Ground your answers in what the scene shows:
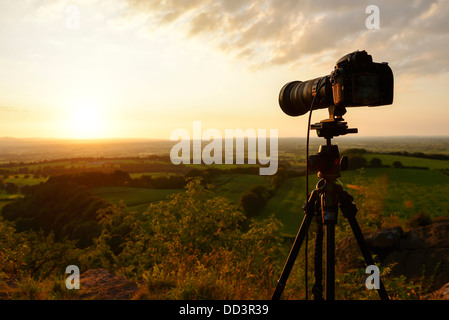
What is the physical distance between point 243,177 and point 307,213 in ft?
138

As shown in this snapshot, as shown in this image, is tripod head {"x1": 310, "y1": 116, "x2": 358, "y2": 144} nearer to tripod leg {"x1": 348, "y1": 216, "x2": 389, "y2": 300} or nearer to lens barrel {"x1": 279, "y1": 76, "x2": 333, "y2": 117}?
lens barrel {"x1": 279, "y1": 76, "x2": 333, "y2": 117}

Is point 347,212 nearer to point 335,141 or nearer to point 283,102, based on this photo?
point 335,141

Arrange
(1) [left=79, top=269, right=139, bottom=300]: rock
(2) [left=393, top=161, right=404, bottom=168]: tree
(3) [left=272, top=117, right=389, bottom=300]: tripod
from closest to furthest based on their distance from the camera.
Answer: (3) [left=272, top=117, right=389, bottom=300]: tripod < (1) [left=79, top=269, right=139, bottom=300]: rock < (2) [left=393, top=161, right=404, bottom=168]: tree

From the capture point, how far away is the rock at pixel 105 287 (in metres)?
3.40

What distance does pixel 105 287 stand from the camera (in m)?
3.67

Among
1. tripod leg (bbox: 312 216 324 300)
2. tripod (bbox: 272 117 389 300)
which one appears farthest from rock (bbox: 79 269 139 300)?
tripod leg (bbox: 312 216 324 300)

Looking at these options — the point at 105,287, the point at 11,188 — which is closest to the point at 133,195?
the point at 11,188

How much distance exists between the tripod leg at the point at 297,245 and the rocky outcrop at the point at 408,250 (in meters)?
4.72

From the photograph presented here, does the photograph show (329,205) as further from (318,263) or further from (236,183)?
(236,183)

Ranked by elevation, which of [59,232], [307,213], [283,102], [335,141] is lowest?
[59,232]

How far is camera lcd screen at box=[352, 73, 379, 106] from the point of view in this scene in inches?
81.0

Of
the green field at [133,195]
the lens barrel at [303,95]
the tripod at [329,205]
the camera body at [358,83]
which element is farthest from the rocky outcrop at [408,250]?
the green field at [133,195]

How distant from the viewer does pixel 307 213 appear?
2338 millimetres
